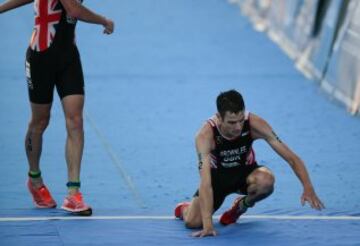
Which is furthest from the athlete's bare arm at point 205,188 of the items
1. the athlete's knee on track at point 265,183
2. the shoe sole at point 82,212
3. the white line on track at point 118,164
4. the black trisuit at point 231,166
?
the white line on track at point 118,164

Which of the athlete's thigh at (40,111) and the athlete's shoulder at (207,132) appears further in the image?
Result: the athlete's thigh at (40,111)

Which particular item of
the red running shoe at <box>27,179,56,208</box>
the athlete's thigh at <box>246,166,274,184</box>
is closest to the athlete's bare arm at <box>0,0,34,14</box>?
the red running shoe at <box>27,179,56,208</box>

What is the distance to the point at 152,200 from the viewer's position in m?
7.58

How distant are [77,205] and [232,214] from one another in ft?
3.67

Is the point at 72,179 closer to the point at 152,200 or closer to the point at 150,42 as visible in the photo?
the point at 152,200

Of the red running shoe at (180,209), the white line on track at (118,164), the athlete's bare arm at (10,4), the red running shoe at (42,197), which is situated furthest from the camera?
the white line on track at (118,164)

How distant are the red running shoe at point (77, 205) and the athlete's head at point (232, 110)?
1235 millimetres

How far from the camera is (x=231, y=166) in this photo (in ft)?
22.1

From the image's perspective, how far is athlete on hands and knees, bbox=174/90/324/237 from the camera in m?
6.30

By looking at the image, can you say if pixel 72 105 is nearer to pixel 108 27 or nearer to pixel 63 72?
pixel 63 72

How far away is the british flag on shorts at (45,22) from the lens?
22.4 ft

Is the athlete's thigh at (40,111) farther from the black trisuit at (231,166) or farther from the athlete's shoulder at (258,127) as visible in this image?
the athlete's shoulder at (258,127)

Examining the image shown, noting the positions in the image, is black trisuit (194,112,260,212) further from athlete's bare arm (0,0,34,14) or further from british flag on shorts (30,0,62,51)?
athlete's bare arm (0,0,34,14)

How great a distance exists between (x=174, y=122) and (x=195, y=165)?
1.53 metres
